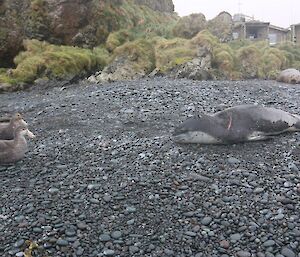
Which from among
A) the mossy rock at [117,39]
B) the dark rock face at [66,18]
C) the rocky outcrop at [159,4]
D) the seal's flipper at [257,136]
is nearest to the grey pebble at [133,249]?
the seal's flipper at [257,136]

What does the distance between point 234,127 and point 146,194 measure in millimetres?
1645

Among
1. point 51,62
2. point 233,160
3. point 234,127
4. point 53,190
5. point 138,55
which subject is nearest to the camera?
point 53,190

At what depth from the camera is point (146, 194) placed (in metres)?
3.70

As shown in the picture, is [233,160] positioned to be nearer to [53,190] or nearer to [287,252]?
[287,252]

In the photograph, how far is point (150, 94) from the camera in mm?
7289

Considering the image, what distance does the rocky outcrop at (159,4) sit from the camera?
19.1 m

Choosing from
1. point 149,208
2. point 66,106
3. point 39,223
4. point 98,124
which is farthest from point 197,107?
point 39,223

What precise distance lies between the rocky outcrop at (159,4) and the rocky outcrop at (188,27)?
148 inches

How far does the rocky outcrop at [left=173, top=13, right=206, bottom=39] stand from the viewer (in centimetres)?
1521

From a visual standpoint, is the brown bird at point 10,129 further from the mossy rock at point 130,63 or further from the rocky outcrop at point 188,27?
the rocky outcrop at point 188,27

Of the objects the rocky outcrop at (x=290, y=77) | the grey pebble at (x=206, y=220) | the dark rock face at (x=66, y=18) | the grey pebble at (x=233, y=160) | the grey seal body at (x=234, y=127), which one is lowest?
the rocky outcrop at (x=290, y=77)

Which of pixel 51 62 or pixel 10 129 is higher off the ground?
pixel 51 62

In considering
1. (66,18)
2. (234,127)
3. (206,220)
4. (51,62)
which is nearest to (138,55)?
(51,62)

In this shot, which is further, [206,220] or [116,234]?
[206,220]
